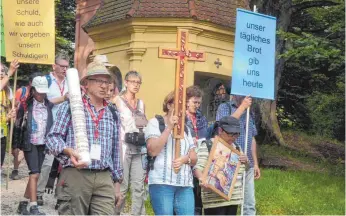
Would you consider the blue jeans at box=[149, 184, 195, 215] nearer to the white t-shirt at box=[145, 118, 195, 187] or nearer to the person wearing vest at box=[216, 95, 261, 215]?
the white t-shirt at box=[145, 118, 195, 187]

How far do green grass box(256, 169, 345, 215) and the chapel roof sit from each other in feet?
16.9

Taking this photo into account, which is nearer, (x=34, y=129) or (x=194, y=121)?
(x=194, y=121)

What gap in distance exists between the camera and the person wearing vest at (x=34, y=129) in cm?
745

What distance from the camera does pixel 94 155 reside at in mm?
4750

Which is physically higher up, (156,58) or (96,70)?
(156,58)

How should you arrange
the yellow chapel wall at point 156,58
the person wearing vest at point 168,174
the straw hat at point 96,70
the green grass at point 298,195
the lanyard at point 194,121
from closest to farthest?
1. the straw hat at point 96,70
2. the person wearing vest at point 168,174
3. the lanyard at point 194,121
4. the green grass at point 298,195
5. the yellow chapel wall at point 156,58

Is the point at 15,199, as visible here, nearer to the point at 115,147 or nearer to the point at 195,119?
the point at 195,119

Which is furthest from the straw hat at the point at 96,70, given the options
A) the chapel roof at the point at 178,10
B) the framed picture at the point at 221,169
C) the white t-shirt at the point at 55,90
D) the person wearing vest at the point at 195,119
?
the chapel roof at the point at 178,10

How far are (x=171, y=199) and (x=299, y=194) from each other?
19.7 ft

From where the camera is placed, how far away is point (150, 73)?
1598 centimetres

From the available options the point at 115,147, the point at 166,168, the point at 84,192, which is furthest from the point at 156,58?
the point at 84,192

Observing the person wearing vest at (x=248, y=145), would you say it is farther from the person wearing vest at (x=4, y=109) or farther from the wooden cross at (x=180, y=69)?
the person wearing vest at (x=4, y=109)

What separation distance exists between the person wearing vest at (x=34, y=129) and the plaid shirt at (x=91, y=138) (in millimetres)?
2685

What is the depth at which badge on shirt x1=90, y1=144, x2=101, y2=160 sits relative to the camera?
4742mm
